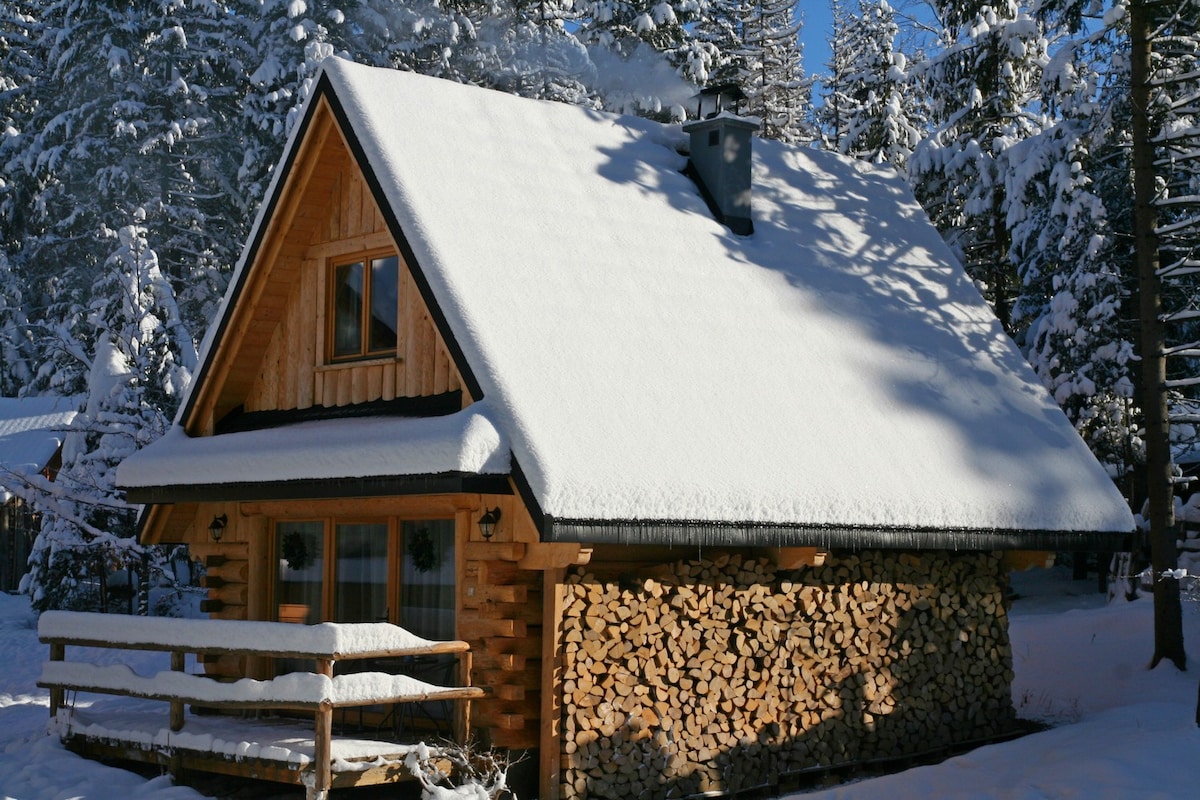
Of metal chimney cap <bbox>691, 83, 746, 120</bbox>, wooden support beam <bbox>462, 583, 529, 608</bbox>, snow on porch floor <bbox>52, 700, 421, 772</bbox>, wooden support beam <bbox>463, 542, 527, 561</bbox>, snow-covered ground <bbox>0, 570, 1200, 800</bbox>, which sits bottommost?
snow-covered ground <bbox>0, 570, 1200, 800</bbox>

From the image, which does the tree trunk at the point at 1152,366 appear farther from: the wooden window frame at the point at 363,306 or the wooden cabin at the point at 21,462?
the wooden cabin at the point at 21,462

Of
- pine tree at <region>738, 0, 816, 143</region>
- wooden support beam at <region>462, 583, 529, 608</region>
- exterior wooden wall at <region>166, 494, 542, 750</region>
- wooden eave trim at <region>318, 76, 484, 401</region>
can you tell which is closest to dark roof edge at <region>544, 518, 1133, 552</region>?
exterior wooden wall at <region>166, 494, 542, 750</region>

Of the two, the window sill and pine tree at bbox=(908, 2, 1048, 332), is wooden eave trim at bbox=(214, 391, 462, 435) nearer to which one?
the window sill

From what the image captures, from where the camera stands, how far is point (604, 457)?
9.60 metres

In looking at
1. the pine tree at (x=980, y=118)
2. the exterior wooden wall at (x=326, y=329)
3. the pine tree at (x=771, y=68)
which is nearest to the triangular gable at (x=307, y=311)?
the exterior wooden wall at (x=326, y=329)

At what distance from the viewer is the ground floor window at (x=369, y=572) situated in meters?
10.8

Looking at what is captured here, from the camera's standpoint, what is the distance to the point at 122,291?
80.7 feet

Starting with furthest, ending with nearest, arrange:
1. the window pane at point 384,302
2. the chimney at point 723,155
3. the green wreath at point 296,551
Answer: the chimney at point 723,155 → the green wreath at point 296,551 → the window pane at point 384,302

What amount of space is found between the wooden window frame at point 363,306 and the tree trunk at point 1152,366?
29.5 ft

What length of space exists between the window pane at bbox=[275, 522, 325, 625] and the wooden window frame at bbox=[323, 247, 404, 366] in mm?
1585

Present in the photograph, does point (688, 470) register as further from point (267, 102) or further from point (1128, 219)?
point (267, 102)

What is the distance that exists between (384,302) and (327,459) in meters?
1.98

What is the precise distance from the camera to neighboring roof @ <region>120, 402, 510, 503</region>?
30.1 ft

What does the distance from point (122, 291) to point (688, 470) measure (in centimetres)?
1767
